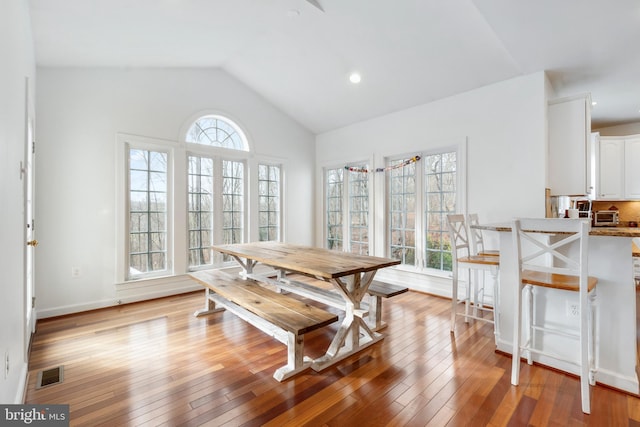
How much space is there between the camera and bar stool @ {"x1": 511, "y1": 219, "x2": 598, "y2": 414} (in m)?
1.74

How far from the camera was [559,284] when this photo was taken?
191 cm

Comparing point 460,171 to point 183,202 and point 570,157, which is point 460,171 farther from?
point 183,202

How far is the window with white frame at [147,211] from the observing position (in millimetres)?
3809

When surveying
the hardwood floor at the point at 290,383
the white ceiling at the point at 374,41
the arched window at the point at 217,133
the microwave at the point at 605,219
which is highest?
the white ceiling at the point at 374,41

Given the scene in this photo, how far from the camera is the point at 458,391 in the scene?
75.5 inches

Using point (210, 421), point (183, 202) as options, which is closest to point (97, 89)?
point (183, 202)

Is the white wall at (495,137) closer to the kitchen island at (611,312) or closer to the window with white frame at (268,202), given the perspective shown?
the kitchen island at (611,312)

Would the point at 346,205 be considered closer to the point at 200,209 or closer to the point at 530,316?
the point at 200,209

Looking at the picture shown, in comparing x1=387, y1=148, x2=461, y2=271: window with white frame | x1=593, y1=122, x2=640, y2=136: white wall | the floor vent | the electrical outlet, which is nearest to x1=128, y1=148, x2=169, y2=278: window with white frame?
the floor vent

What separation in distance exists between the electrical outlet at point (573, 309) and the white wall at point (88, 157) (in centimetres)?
430

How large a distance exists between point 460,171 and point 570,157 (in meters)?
1.09

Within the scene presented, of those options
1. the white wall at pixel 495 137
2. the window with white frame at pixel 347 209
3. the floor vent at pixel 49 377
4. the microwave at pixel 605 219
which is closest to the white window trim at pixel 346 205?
the window with white frame at pixel 347 209

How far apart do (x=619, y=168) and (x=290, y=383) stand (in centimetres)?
601

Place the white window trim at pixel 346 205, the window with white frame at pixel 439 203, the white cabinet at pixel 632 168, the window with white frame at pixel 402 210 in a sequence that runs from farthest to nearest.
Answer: the white window trim at pixel 346 205 < the white cabinet at pixel 632 168 < the window with white frame at pixel 402 210 < the window with white frame at pixel 439 203
